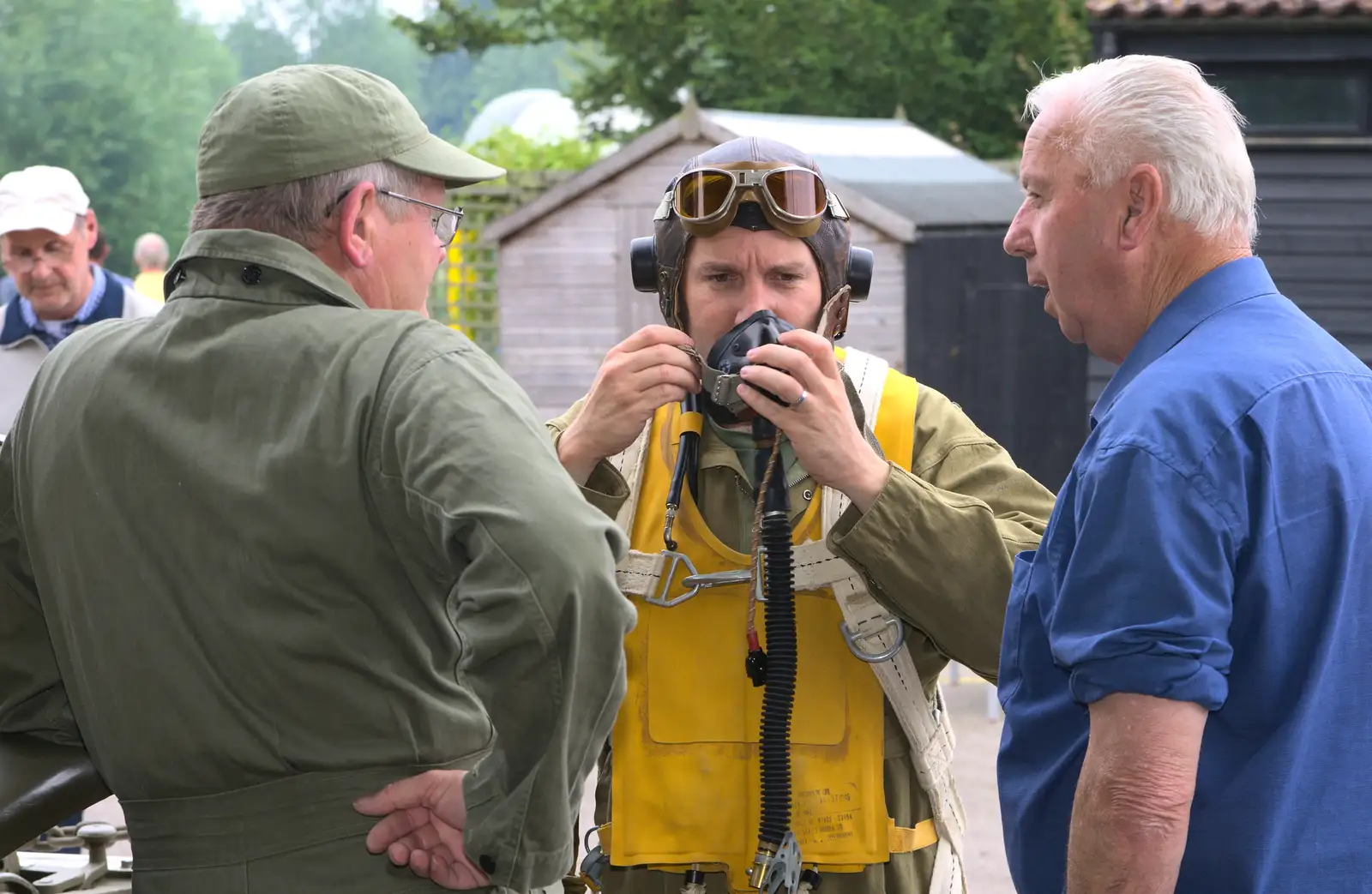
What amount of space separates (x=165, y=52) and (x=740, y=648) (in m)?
63.1

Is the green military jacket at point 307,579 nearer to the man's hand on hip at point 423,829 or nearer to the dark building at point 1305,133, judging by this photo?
the man's hand on hip at point 423,829

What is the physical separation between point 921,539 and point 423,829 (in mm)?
975

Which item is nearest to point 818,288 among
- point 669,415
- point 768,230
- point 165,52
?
point 768,230

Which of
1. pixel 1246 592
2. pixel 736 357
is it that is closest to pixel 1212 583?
pixel 1246 592

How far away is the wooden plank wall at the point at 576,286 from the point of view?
50.4ft

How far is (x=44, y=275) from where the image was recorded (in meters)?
6.25

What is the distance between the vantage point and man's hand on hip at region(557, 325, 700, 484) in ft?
9.27

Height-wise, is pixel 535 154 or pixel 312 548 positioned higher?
pixel 312 548

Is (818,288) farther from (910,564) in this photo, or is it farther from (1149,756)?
(1149,756)

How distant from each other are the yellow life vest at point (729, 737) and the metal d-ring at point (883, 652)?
0.06m

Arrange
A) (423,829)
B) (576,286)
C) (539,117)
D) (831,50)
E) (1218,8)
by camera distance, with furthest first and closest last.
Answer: (539,117), (831,50), (576,286), (1218,8), (423,829)

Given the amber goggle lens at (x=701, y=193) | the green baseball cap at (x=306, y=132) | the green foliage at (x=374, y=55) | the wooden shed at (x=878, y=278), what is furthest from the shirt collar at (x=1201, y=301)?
the green foliage at (x=374, y=55)

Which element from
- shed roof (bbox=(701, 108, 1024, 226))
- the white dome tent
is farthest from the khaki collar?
the white dome tent

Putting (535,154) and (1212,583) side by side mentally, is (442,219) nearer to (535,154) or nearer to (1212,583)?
(1212,583)
